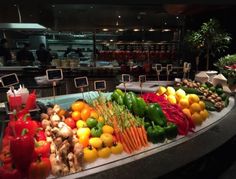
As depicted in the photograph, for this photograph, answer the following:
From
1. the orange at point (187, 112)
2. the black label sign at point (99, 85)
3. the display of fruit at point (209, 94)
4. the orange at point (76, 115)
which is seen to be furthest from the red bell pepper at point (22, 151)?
the display of fruit at point (209, 94)

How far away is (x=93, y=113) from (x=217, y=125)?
4.32 ft

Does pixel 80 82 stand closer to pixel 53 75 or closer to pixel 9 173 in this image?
pixel 53 75

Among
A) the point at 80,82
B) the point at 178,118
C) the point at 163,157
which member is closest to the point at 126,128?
the point at 163,157

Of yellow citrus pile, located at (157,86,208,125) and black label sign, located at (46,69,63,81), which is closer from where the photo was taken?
black label sign, located at (46,69,63,81)

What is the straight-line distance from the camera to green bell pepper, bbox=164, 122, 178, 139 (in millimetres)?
2365

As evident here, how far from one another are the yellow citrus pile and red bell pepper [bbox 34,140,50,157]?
1429 mm

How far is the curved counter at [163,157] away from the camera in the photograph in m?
1.83

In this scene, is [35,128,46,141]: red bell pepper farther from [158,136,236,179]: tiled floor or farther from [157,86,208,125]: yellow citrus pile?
[157,86,208,125]: yellow citrus pile

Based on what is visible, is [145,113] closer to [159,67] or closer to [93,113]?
[93,113]

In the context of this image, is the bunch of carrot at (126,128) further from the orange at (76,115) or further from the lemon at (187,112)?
the lemon at (187,112)

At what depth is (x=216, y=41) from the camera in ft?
15.9

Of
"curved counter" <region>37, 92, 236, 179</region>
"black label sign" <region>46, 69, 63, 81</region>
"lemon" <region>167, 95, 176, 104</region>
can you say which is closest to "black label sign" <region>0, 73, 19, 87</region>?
"black label sign" <region>46, 69, 63, 81</region>

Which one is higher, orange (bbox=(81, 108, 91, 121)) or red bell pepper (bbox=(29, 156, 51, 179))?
orange (bbox=(81, 108, 91, 121))

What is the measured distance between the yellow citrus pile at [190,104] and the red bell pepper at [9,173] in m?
1.66
